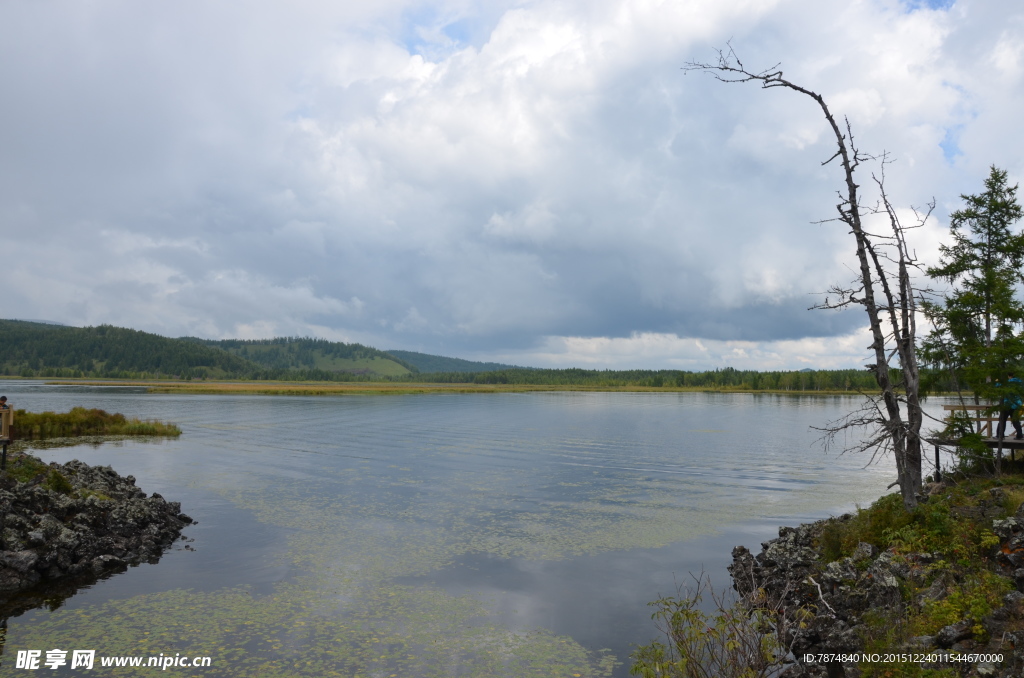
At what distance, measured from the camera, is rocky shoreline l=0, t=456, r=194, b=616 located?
57.4 ft

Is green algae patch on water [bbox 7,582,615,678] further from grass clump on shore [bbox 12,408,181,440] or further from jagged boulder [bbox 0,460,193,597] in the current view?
grass clump on shore [bbox 12,408,181,440]

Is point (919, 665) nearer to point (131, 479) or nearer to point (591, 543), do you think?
point (591, 543)

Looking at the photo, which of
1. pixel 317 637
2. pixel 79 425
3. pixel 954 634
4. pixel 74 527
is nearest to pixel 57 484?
pixel 74 527

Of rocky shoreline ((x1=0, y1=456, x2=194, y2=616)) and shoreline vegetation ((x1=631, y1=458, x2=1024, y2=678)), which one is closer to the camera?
shoreline vegetation ((x1=631, y1=458, x2=1024, y2=678))

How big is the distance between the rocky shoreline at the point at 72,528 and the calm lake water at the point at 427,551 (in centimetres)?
113

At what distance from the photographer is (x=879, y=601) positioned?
1318cm

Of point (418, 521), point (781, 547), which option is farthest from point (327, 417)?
point (781, 547)

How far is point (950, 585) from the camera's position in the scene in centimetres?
1245

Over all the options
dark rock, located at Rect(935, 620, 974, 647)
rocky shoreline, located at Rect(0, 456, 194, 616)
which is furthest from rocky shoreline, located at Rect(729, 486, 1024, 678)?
rocky shoreline, located at Rect(0, 456, 194, 616)

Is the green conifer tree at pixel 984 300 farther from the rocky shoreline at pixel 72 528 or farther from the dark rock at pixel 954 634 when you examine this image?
the rocky shoreline at pixel 72 528

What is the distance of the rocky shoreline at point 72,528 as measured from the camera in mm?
17484

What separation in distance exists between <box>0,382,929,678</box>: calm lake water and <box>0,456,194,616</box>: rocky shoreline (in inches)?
44.6

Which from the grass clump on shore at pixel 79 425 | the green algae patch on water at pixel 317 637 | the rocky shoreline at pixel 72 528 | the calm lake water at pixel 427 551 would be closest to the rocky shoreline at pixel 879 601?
the calm lake water at pixel 427 551

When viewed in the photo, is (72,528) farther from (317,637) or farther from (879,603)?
(879,603)
